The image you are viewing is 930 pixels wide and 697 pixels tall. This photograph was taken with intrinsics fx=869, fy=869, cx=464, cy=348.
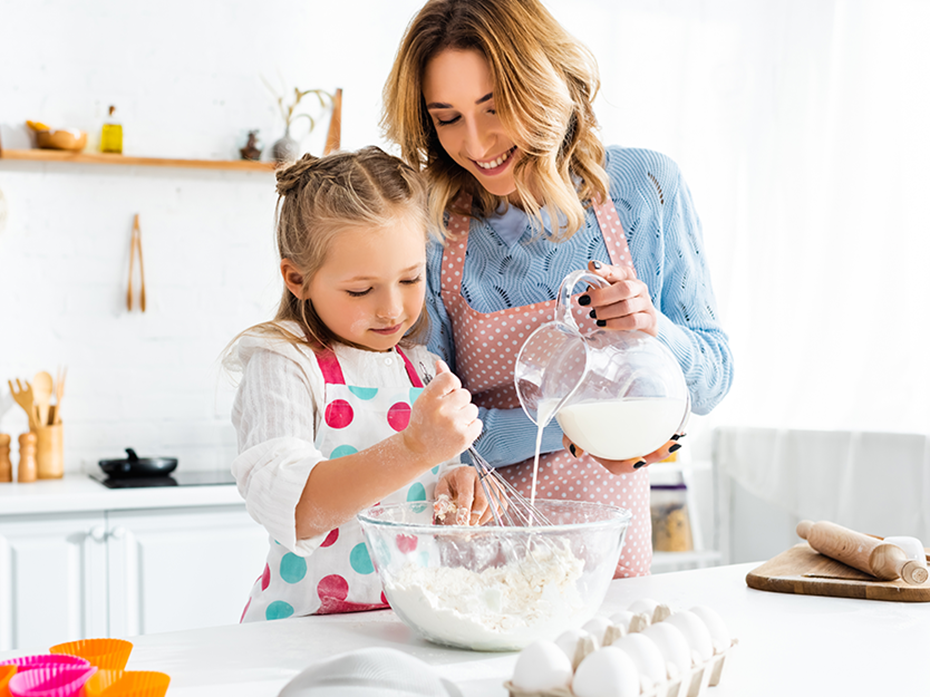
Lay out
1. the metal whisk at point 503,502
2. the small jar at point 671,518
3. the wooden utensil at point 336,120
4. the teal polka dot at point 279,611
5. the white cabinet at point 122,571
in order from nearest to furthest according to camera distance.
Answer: the metal whisk at point 503,502 → the teal polka dot at point 279,611 → the white cabinet at point 122,571 → the wooden utensil at point 336,120 → the small jar at point 671,518

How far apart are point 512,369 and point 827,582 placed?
48 centimetres

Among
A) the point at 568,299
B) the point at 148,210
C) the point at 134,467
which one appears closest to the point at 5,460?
the point at 134,467

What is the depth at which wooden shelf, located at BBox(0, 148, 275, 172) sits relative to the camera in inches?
101

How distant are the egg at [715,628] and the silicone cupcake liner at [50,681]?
1.56 ft

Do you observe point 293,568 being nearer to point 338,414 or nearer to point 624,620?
point 338,414

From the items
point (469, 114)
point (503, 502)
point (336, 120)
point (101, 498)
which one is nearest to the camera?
point (503, 502)

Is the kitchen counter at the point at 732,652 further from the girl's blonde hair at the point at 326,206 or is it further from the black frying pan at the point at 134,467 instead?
the black frying pan at the point at 134,467

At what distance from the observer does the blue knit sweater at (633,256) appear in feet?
4.04

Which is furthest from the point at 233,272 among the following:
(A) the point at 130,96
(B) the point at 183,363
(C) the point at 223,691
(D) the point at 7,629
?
(C) the point at 223,691

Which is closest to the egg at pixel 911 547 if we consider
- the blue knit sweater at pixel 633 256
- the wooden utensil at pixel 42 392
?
the blue knit sweater at pixel 633 256

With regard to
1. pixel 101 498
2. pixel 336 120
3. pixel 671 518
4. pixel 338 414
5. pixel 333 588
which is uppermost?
pixel 336 120

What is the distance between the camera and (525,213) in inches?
49.1

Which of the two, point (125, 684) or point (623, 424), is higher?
point (623, 424)

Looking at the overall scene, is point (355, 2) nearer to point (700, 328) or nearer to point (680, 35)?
point (680, 35)
